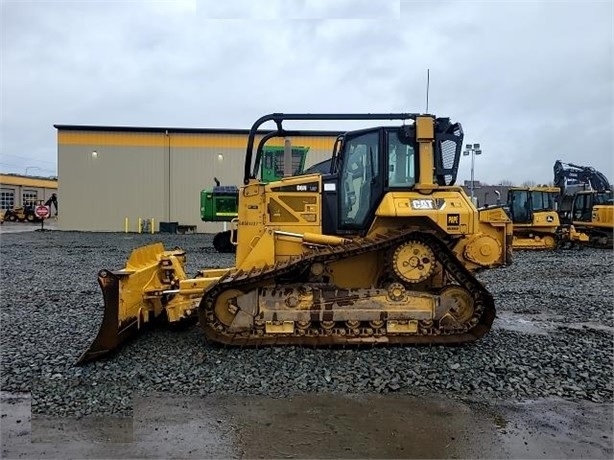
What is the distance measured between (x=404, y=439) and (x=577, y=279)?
1061 centimetres

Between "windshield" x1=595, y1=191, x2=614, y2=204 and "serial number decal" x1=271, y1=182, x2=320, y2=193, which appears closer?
"serial number decal" x1=271, y1=182, x2=320, y2=193

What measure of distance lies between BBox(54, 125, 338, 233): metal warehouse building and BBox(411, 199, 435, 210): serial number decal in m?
27.1

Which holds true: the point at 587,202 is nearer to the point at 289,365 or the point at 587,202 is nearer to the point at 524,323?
the point at 524,323

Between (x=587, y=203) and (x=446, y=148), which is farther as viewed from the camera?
(x=587, y=203)

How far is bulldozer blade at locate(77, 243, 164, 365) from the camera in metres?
5.63

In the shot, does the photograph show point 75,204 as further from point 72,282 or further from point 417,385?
point 417,385

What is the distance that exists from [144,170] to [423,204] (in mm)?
29649

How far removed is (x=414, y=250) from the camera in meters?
6.31

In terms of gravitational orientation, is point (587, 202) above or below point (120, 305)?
above

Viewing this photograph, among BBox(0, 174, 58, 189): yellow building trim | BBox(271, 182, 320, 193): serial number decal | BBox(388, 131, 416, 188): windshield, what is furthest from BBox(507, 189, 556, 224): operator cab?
BBox(0, 174, 58, 189): yellow building trim

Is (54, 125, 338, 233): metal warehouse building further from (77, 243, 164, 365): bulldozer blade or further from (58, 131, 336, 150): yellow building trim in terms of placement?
(77, 243, 164, 365): bulldozer blade

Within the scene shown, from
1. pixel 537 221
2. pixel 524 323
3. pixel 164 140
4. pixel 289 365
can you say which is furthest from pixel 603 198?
pixel 164 140

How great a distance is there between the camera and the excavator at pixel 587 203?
2216cm

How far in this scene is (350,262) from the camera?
22.1 feet
